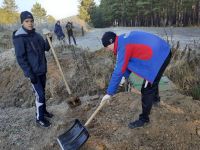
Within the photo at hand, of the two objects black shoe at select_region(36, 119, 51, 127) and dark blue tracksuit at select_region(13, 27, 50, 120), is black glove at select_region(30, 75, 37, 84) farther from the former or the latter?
black shoe at select_region(36, 119, 51, 127)

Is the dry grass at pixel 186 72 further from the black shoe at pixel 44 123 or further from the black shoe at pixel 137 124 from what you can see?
the black shoe at pixel 44 123

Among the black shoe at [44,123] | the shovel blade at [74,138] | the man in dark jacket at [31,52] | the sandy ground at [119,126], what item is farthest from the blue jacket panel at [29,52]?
the shovel blade at [74,138]

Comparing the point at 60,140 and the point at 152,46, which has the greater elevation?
the point at 152,46

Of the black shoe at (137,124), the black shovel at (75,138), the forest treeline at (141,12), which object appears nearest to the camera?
the black shovel at (75,138)

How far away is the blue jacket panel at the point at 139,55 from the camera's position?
15.0 feet

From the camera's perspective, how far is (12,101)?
10711 mm

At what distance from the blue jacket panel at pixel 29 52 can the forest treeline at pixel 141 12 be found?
97.1ft

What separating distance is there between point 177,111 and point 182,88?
6.99 feet

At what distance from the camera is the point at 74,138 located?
5035 mm

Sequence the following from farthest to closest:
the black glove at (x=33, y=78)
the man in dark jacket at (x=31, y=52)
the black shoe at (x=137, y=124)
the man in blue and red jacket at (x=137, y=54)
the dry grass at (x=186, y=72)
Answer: the dry grass at (x=186, y=72)
the black glove at (x=33, y=78)
the man in dark jacket at (x=31, y=52)
the black shoe at (x=137, y=124)
the man in blue and red jacket at (x=137, y=54)

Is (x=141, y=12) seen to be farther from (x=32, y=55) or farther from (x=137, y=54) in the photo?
(x=137, y=54)

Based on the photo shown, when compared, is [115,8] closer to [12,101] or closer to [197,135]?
[12,101]

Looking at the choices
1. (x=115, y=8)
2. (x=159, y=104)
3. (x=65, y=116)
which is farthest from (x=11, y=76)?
(x=115, y=8)

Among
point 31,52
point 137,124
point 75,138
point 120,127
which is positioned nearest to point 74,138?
point 75,138
